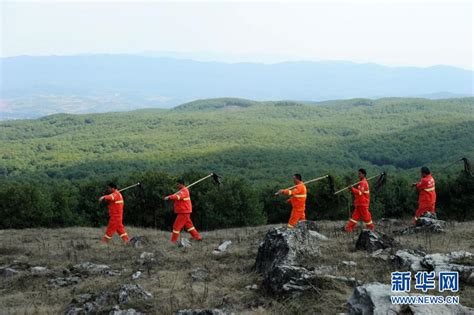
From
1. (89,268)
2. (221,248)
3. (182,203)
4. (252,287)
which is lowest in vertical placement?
(221,248)

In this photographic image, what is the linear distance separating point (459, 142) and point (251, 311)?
300 feet

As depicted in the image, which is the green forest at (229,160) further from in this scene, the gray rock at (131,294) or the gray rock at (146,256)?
the gray rock at (131,294)

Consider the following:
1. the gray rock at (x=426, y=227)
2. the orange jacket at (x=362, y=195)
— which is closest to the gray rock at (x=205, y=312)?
the orange jacket at (x=362, y=195)

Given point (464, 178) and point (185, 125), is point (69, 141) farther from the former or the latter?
point (464, 178)

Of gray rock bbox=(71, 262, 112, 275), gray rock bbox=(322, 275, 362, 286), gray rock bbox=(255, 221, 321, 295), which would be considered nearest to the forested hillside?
gray rock bbox=(71, 262, 112, 275)

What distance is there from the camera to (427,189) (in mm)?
16016

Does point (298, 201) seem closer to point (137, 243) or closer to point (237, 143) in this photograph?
point (137, 243)

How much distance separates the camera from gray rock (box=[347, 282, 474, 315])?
6594 mm

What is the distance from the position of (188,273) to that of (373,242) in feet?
15.4

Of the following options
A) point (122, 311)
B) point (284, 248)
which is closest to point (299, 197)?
point (284, 248)

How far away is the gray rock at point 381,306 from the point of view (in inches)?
260

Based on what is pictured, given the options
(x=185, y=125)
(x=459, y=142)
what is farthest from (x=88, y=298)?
(x=185, y=125)

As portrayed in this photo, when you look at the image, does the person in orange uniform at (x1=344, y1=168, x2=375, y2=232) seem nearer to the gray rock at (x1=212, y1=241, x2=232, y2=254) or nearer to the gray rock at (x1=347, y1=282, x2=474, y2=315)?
the gray rock at (x1=212, y1=241, x2=232, y2=254)

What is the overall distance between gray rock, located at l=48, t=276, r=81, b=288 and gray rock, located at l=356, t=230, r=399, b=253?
7.01m
